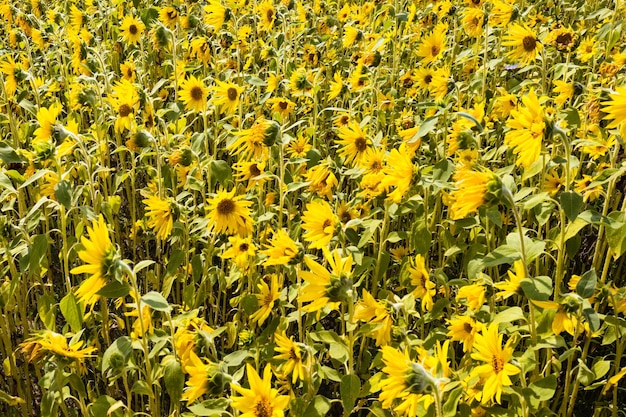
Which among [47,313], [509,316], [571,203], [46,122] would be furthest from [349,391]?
[46,122]

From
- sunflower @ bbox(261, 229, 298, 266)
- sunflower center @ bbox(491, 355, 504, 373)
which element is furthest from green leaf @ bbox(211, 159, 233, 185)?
sunflower center @ bbox(491, 355, 504, 373)

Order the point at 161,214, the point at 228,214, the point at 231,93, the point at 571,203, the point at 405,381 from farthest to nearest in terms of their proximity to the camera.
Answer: the point at 231,93 → the point at 161,214 → the point at 228,214 → the point at 571,203 → the point at 405,381

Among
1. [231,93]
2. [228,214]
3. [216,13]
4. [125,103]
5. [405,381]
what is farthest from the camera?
[216,13]

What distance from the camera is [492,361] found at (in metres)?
1.54

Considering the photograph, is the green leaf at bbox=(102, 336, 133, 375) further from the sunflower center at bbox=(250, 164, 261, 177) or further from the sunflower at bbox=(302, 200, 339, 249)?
the sunflower center at bbox=(250, 164, 261, 177)

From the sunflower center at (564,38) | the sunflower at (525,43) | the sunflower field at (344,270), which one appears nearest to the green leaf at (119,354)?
the sunflower field at (344,270)

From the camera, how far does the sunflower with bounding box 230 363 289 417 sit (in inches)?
58.6

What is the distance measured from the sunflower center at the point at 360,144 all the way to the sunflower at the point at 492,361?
1.19 meters

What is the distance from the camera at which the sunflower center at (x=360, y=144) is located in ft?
8.43

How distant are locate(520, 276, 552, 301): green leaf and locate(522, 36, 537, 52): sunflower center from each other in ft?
6.15

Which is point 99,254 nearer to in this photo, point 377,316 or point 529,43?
point 377,316

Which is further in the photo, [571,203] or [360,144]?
[360,144]

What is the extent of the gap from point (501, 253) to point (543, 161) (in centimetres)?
47

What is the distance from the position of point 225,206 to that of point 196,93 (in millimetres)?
1268
